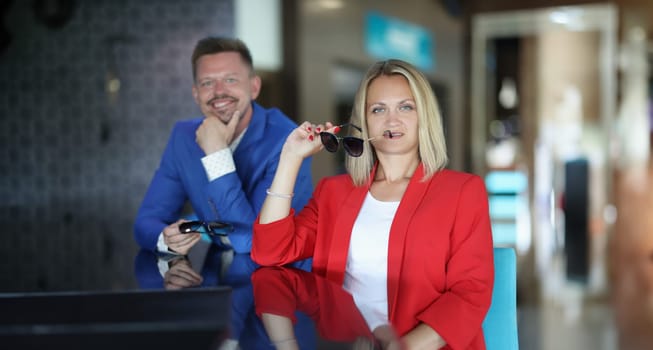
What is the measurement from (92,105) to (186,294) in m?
5.03

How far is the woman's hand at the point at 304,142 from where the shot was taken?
1742mm

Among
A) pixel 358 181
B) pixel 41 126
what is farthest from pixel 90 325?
pixel 41 126

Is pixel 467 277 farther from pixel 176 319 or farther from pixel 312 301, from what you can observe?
pixel 176 319

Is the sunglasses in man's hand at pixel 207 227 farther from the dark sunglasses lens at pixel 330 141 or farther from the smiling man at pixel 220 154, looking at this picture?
the dark sunglasses lens at pixel 330 141

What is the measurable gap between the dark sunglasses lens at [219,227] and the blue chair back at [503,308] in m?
0.80

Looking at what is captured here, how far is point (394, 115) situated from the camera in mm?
1733

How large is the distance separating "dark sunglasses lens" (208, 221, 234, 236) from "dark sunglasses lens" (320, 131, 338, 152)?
19.2 inches

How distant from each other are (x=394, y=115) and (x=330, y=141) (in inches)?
6.7

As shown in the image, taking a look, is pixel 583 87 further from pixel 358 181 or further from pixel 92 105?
pixel 358 181

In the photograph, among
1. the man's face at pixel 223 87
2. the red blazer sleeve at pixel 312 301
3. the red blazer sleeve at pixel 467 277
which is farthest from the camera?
the man's face at pixel 223 87

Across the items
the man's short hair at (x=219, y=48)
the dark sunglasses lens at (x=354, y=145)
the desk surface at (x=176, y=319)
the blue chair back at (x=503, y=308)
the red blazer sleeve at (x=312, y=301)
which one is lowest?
the blue chair back at (x=503, y=308)

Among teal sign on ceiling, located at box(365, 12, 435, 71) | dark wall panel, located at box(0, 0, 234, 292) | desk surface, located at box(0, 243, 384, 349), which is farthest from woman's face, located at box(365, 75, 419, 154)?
teal sign on ceiling, located at box(365, 12, 435, 71)

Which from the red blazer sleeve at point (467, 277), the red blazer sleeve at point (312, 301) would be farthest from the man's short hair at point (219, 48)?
the red blazer sleeve at point (467, 277)

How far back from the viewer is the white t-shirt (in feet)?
5.38
